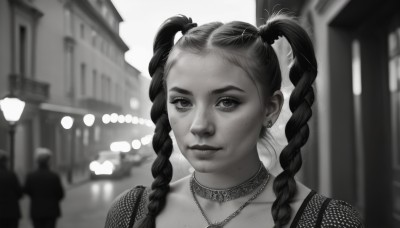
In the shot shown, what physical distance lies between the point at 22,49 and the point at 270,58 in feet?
52.6

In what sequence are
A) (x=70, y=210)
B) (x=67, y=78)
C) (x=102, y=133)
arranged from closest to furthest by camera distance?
(x=70, y=210) → (x=67, y=78) → (x=102, y=133)

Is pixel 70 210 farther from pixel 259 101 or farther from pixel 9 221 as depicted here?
pixel 259 101

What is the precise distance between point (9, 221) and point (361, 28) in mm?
4585

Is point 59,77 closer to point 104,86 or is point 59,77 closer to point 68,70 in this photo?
point 68,70

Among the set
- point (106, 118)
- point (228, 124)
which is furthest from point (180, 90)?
point (106, 118)

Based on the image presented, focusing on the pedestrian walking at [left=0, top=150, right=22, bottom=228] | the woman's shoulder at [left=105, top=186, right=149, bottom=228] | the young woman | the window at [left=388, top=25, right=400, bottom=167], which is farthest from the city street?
the young woman

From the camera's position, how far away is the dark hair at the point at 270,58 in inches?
52.9

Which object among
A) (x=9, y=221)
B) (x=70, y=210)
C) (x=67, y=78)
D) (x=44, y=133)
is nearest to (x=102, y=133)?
(x=67, y=78)

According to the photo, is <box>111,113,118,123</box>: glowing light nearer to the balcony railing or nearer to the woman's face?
the balcony railing

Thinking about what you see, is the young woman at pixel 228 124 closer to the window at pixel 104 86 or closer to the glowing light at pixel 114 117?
the glowing light at pixel 114 117

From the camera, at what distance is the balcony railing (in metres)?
15.0

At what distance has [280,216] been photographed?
1325mm

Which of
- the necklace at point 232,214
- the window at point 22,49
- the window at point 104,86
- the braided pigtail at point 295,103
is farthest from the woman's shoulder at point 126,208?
the window at point 104,86

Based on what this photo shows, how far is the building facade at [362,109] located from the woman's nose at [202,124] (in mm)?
3801
